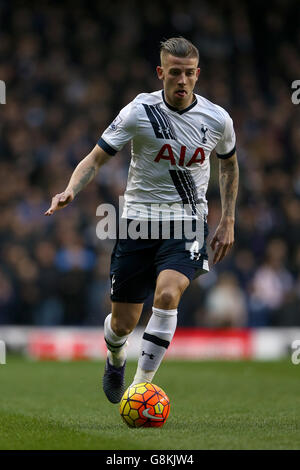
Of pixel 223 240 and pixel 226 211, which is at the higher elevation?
pixel 226 211

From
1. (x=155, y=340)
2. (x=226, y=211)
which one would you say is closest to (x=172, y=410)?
(x=155, y=340)

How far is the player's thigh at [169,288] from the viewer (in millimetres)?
5957

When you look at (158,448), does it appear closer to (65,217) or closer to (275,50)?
(65,217)

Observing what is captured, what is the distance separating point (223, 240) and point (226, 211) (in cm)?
27

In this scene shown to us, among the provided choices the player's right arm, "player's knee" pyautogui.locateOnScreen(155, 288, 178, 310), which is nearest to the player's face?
the player's right arm

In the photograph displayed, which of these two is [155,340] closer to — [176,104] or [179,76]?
[176,104]

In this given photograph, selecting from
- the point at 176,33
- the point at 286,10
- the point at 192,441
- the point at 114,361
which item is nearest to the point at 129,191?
the point at 114,361

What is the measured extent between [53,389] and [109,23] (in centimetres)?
1269

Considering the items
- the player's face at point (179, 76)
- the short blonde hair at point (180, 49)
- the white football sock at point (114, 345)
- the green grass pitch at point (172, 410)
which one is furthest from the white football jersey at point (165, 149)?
the green grass pitch at point (172, 410)

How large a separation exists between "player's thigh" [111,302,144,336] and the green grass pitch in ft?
2.11

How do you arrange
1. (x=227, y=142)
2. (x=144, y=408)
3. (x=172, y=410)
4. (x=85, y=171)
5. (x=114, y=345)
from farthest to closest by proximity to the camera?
(x=172, y=410) < (x=114, y=345) < (x=227, y=142) < (x=85, y=171) < (x=144, y=408)

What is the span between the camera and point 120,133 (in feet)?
20.9

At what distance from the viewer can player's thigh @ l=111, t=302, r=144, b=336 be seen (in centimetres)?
669

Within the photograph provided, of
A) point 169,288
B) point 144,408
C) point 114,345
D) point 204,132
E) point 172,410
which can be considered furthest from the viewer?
point 172,410
